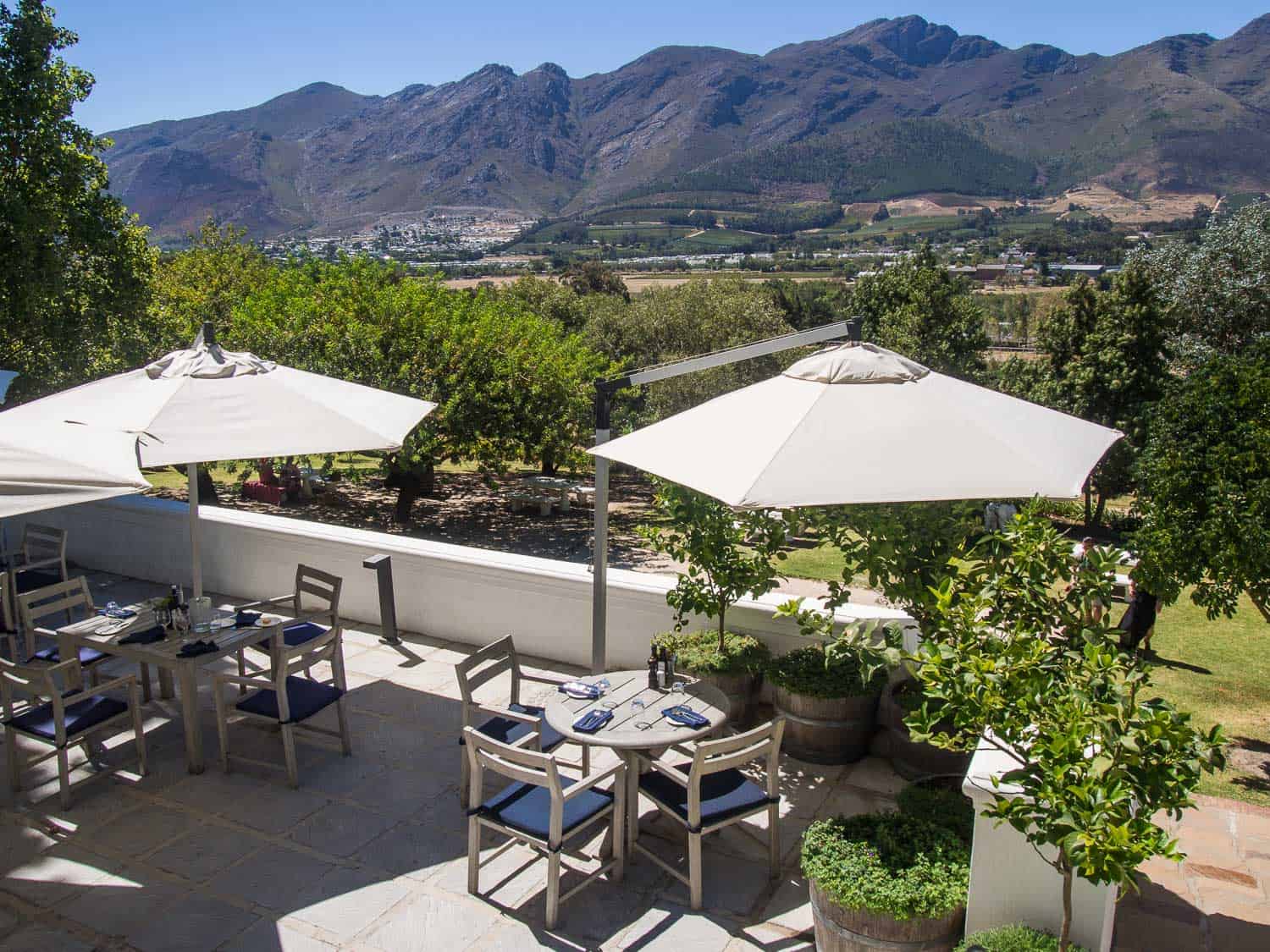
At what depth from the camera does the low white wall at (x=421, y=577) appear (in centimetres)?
687

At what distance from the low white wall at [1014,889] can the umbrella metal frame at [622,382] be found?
247 cm

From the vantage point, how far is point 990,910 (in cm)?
362

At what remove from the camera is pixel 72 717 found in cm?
523

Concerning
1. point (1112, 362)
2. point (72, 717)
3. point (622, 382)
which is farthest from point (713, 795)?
point (1112, 362)

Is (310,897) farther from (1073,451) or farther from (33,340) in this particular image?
(33,340)

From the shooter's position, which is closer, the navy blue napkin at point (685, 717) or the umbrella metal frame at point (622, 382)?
the navy blue napkin at point (685, 717)

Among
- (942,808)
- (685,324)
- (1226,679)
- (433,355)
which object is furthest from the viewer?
(685,324)

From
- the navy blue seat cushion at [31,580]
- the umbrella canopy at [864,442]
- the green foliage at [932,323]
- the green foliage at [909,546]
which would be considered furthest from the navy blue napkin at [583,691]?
the green foliage at [932,323]

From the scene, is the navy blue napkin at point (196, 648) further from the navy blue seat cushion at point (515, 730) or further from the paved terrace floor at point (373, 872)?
the navy blue seat cushion at point (515, 730)

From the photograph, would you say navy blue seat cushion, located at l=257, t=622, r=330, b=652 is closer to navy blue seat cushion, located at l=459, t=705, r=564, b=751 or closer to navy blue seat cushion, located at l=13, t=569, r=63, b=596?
navy blue seat cushion, located at l=459, t=705, r=564, b=751

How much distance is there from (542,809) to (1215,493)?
20.1 ft

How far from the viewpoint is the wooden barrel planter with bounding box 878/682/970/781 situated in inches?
209

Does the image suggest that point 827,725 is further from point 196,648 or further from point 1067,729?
point 196,648

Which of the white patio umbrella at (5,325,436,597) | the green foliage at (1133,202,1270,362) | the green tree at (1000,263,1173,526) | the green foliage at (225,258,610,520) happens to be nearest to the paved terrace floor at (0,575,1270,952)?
the white patio umbrella at (5,325,436,597)
